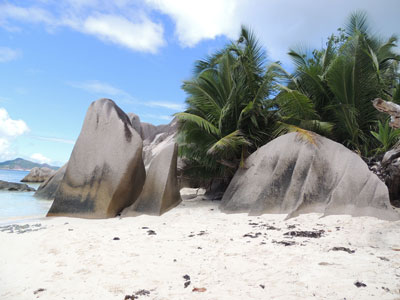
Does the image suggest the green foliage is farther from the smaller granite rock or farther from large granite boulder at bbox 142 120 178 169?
the smaller granite rock

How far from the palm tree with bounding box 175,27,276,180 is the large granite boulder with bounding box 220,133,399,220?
4.27ft

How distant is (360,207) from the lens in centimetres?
566

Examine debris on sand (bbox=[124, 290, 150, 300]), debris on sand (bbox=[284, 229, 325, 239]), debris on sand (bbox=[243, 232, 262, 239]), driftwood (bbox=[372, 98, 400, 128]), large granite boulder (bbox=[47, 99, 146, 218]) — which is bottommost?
debris on sand (bbox=[124, 290, 150, 300])

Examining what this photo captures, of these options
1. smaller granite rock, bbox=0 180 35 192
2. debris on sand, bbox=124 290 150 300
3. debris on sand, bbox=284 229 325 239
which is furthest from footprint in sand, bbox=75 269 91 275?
smaller granite rock, bbox=0 180 35 192

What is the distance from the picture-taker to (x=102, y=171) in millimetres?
7277

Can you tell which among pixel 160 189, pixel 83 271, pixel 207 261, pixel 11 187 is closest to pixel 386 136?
pixel 160 189

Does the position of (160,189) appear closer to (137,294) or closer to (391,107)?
(137,294)

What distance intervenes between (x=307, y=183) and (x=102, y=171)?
454 centimetres

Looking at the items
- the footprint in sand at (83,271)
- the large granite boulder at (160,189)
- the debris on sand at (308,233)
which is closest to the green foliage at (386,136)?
the debris on sand at (308,233)

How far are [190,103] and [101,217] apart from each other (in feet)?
14.1

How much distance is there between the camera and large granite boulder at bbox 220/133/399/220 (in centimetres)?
575

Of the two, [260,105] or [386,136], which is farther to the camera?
[260,105]

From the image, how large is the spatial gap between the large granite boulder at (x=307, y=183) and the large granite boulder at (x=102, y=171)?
2.35m

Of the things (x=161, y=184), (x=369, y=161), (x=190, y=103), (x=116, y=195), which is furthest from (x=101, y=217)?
(x=369, y=161)
